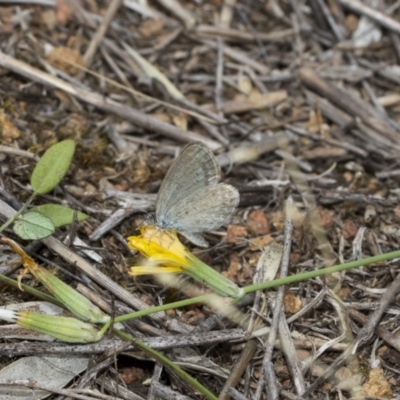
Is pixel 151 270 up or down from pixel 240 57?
down

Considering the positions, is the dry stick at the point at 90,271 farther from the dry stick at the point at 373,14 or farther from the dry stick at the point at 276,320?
the dry stick at the point at 373,14

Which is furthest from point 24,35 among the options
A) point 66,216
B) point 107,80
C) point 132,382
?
point 132,382

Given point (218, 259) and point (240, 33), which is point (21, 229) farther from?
point (240, 33)

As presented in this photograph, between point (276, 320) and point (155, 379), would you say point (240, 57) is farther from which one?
point (155, 379)

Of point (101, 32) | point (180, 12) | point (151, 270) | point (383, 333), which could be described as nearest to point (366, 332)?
point (383, 333)

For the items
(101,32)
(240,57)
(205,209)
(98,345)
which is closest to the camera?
(98,345)

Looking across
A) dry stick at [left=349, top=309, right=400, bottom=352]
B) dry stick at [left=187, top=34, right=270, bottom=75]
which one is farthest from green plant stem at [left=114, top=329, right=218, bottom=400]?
dry stick at [left=187, top=34, right=270, bottom=75]
